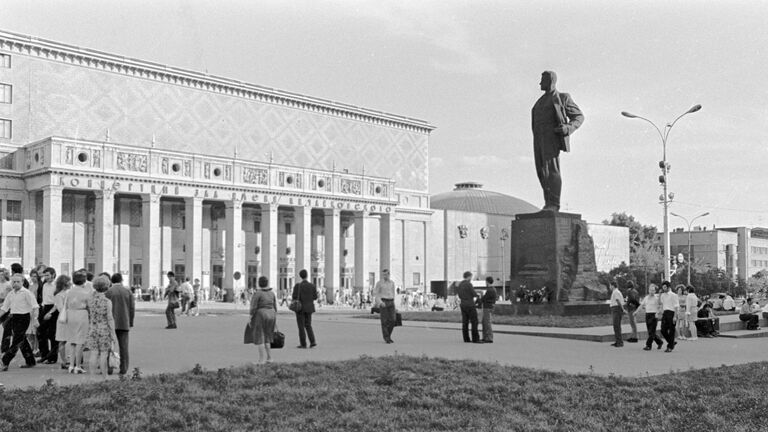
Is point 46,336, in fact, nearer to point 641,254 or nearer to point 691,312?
point 691,312

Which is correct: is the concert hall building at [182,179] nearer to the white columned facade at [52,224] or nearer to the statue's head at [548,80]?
the white columned facade at [52,224]

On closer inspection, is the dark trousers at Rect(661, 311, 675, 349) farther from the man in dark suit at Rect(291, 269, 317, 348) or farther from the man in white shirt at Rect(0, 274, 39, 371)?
the man in white shirt at Rect(0, 274, 39, 371)

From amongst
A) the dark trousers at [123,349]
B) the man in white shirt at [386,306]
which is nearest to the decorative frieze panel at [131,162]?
the man in white shirt at [386,306]

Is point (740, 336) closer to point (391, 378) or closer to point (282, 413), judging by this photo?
point (391, 378)

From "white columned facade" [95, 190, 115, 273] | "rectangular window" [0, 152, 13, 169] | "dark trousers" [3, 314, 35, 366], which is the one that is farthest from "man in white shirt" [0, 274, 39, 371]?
"rectangular window" [0, 152, 13, 169]

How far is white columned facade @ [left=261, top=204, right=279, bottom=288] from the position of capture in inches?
2566

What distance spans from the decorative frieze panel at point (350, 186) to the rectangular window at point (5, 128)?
28.2 metres

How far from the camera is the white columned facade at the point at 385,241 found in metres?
76.2

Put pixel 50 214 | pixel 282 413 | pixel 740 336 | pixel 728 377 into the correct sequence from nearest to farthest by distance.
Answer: pixel 282 413
pixel 728 377
pixel 740 336
pixel 50 214

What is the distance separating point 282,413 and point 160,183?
51871 millimetres

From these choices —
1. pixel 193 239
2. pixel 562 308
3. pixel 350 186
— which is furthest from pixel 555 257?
pixel 350 186

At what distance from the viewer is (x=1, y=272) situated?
589 inches

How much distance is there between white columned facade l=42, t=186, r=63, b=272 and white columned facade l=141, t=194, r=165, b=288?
21.5 ft

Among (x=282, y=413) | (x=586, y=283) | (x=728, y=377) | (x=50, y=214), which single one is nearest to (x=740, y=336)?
(x=586, y=283)
